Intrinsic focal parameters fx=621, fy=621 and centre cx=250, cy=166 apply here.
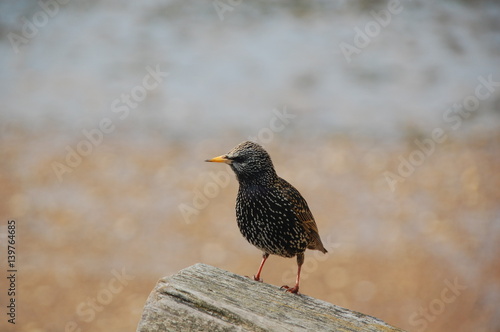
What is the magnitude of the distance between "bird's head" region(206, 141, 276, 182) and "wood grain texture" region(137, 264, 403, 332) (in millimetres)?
1270

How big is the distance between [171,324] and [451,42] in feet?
41.4

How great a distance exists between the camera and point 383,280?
25.5 feet

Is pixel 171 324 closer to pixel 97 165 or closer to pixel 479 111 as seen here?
pixel 97 165

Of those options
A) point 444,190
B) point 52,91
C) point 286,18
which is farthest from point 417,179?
point 52,91
